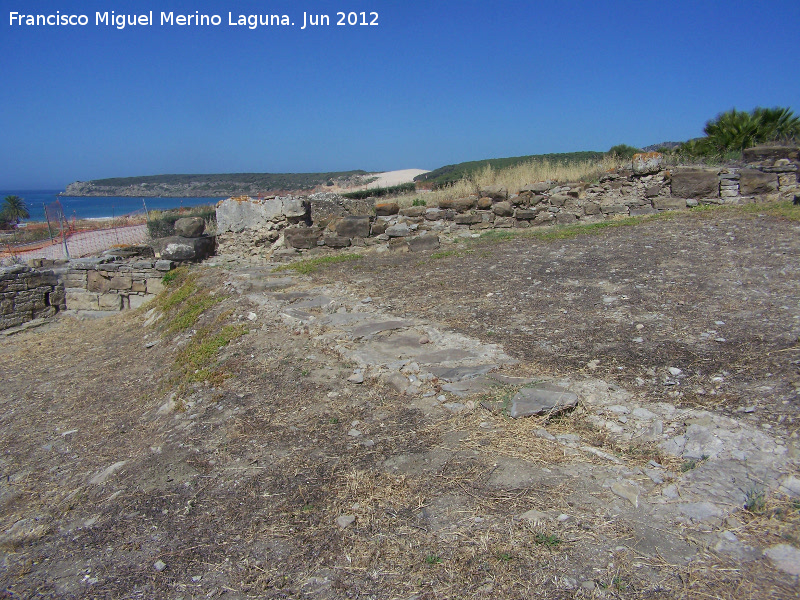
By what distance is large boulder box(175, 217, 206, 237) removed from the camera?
1038 centimetres

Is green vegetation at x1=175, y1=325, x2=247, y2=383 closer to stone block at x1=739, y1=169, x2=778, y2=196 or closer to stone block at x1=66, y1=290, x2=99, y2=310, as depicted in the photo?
stone block at x1=66, y1=290, x2=99, y2=310

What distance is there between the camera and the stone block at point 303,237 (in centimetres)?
1055

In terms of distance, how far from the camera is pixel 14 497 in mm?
3744

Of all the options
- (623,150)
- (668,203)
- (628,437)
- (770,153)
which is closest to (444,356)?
(628,437)

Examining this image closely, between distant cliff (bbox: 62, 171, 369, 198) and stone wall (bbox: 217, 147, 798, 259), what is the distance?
37155mm

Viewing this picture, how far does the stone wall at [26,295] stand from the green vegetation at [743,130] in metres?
16.2

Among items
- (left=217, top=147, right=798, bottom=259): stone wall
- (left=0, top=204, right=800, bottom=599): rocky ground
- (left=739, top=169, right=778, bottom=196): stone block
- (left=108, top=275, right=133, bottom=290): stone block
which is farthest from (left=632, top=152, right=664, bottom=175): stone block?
(left=108, top=275, right=133, bottom=290): stone block

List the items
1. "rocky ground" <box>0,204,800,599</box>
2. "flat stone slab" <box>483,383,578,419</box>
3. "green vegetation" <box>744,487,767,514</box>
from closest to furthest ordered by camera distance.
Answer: "rocky ground" <box>0,204,800,599</box> < "green vegetation" <box>744,487,767,514</box> < "flat stone slab" <box>483,383,578,419</box>

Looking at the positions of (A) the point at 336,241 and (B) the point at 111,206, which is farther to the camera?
(B) the point at 111,206

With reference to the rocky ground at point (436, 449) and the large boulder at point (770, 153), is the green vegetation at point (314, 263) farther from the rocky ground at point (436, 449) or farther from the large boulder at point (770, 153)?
the large boulder at point (770, 153)

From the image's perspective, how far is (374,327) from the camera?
17.9 feet

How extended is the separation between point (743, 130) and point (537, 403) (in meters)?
17.2

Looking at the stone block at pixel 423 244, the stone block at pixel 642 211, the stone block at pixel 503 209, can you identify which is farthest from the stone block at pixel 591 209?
the stone block at pixel 423 244

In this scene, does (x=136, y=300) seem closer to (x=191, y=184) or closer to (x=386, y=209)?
(x=386, y=209)
